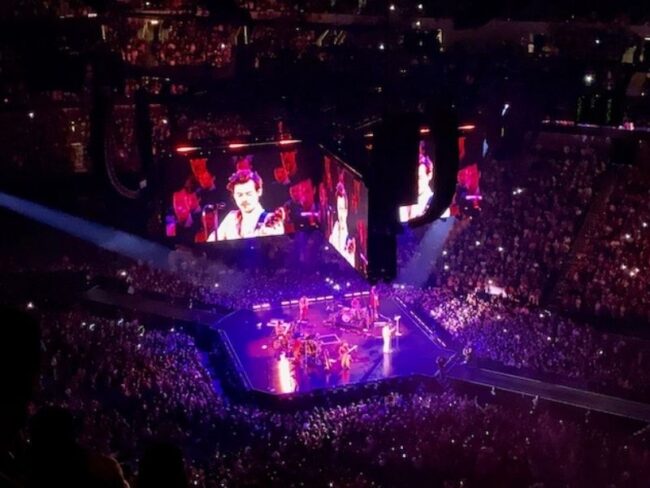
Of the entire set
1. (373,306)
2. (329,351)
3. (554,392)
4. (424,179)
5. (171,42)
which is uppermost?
(171,42)

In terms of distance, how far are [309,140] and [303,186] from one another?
2.30ft

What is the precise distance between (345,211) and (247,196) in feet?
5.09

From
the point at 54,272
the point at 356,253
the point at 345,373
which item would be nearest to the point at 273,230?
the point at 356,253

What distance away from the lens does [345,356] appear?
10.6 m

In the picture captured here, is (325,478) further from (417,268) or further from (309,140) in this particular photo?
(417,268)

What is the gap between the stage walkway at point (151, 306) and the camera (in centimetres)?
1197

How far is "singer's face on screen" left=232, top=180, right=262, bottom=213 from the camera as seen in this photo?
10.7 m

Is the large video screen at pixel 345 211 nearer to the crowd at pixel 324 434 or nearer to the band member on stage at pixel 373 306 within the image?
the band member on stage at pixel 373 306

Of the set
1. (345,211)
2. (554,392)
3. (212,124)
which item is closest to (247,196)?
(345,211)

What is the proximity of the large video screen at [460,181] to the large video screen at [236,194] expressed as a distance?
1.59 meters

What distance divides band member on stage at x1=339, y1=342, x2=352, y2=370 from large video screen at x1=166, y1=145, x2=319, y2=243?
1941mm

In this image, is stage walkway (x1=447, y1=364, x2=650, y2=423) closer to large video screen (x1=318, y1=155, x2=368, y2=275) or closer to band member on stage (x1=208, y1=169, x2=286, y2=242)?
large video screen (x1=318, y1=155, x2=368, y2=275)

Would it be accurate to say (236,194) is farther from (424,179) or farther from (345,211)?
(424,179)

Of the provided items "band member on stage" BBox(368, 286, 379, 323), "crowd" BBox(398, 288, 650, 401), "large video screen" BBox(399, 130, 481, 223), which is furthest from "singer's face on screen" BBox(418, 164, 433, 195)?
"crowd" BBox(398, 288, 650, 401)
